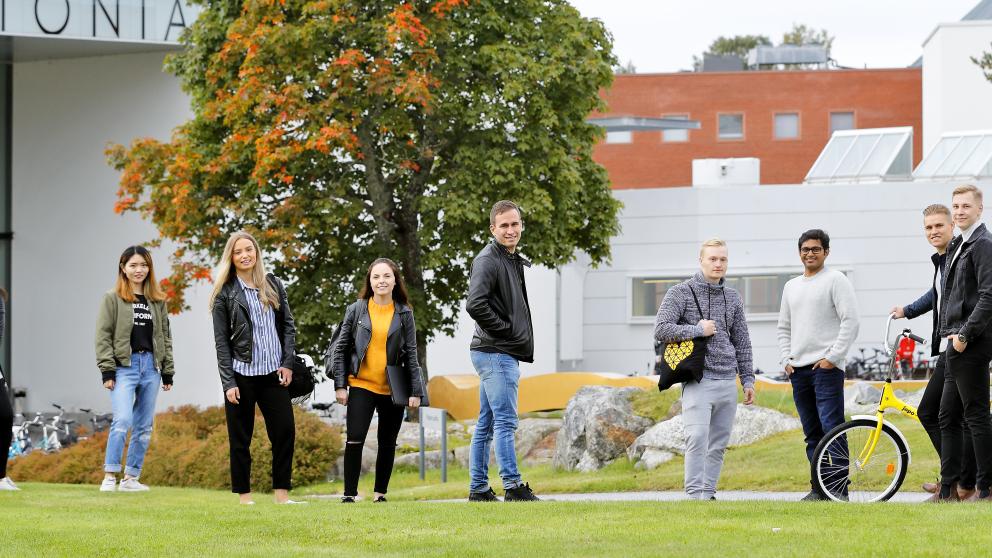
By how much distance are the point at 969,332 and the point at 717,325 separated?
1687 mm

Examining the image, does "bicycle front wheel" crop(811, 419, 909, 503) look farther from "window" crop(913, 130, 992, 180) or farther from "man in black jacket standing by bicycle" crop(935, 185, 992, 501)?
"window" crop(913, 130, 992, 180)

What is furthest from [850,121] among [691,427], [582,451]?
[691,427]

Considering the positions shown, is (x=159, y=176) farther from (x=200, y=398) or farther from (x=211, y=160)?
(x=200, y=398)

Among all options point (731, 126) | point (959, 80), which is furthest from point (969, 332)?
point (731, 126)

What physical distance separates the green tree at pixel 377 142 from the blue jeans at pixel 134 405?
31.0ft

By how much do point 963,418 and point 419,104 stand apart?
1440 centimetres

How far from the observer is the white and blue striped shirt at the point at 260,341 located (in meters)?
10.1

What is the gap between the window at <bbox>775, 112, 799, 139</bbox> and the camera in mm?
59938

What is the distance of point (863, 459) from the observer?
32.3 feet

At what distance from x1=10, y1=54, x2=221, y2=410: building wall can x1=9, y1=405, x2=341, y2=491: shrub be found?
9.15m

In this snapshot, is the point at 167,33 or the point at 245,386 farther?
the point at 167,33

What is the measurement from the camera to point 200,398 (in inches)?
1112

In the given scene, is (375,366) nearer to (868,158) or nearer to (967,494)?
(967,494)

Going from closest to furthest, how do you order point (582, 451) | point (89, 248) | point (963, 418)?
point (963, 418) → point (582, 451) → point (89, 248)
